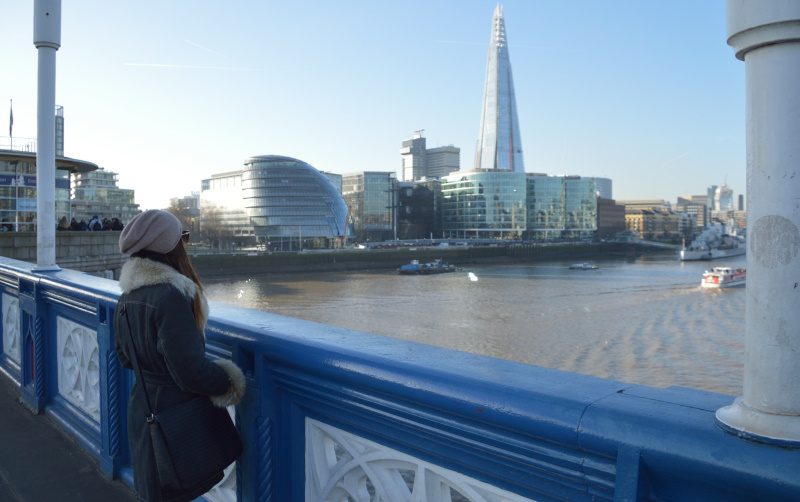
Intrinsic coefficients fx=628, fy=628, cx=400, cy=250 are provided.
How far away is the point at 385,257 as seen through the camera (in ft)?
211

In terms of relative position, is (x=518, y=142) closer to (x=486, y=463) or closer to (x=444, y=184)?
(x=444, y=184)

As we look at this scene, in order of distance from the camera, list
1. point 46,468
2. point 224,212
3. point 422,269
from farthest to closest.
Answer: point 224,212
point 422,269
point 46,468

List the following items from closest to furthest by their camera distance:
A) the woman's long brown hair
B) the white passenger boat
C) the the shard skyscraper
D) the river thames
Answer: the woman's long brown hair < the river thames < the white passenger boat < the the shard skyscraper

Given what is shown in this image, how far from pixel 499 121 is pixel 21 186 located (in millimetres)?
121971

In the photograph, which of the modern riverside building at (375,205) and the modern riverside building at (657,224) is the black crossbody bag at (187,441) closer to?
the modern riverside building at (375,205)

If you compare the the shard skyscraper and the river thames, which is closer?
the river thames

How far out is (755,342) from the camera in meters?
0.92

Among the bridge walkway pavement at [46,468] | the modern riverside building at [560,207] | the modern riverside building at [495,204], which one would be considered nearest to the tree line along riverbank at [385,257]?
the modern riverside building at [560,207]

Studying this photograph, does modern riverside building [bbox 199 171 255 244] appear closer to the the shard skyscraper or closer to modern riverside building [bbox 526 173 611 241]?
modern riverside building [bbox 526 173 611 241]

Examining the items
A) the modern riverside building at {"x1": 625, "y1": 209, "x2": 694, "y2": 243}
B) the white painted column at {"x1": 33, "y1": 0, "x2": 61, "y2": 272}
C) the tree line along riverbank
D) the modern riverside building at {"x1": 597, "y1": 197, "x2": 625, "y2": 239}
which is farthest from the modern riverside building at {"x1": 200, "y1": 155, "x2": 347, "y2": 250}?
the modern riverside building at {"x1": 625, "y1": 209, "x2": 694, "y2": 243}

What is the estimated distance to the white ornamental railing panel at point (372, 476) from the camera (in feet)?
4.16

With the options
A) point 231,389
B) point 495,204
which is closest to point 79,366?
point 231,389

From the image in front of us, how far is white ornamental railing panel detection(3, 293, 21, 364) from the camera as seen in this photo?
4.29m

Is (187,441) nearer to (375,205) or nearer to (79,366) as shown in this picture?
(79,366)
